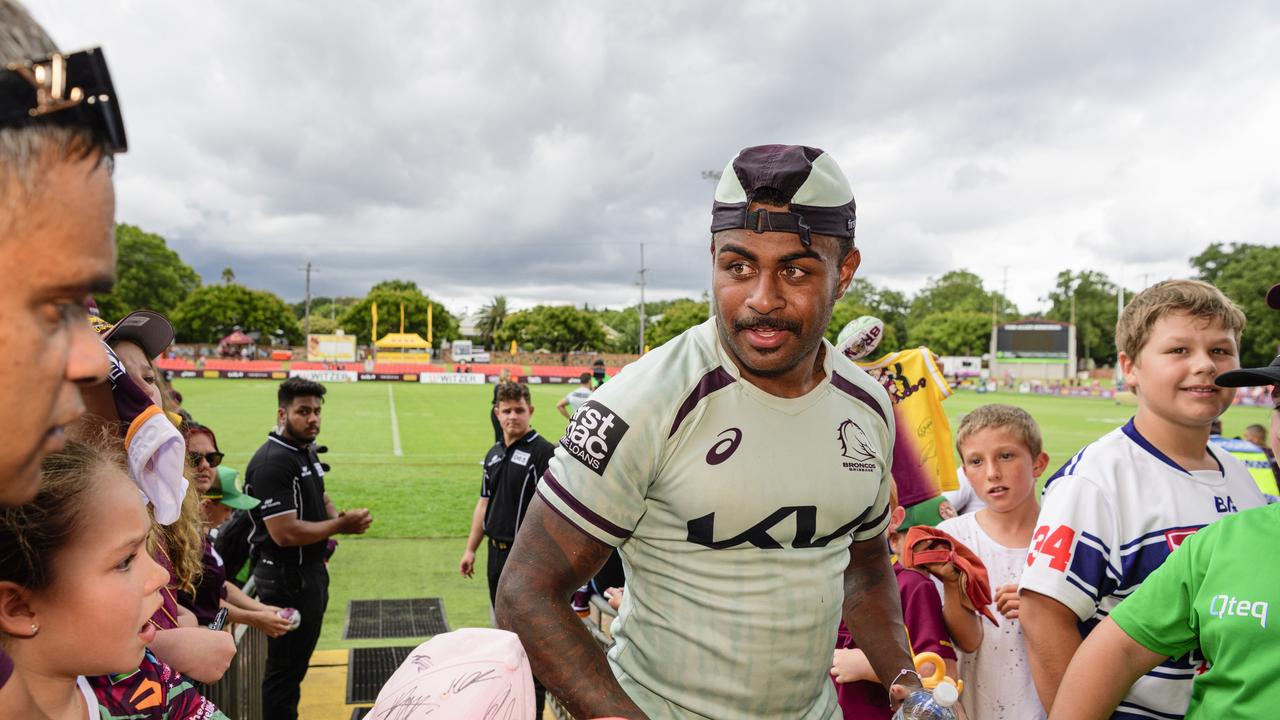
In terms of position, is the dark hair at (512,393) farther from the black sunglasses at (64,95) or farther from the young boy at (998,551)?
the black sunglasses at (64,95)

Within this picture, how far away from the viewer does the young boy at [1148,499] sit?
2.29 metres

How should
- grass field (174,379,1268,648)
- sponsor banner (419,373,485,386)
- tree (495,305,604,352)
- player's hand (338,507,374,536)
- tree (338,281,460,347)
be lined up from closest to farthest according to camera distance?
player's hand (338,507,374,536), grass field (174,379,1268,648), sponsor banner (419,373,485,386), tree (495,305,604,352), tree (338,281,460,347)

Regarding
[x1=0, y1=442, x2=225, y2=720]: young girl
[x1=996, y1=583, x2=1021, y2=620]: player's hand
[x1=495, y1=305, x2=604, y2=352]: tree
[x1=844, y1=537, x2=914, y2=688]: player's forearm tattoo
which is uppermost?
[x1=495, y1=305, x2=604, y2=352]: tree

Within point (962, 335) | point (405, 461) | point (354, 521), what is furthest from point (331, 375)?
point (962, 335)

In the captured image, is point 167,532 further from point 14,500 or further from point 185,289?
point 185,289

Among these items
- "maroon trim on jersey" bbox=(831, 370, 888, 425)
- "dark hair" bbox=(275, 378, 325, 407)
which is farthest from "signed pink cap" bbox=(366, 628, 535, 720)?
"dark hair" bbox=(275, 378, 325, 407)

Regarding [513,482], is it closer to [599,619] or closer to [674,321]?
[599,619]

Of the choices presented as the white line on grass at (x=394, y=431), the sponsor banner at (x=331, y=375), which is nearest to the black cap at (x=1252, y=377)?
the white line on grass at (x=394, y=431)

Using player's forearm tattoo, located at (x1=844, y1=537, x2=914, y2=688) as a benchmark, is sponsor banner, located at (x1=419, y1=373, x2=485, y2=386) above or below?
below

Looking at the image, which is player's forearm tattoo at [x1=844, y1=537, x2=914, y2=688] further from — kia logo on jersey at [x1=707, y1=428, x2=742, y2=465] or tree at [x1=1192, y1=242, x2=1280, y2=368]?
tree at [x1=1192, y1=242, x2=1280, y2=368]

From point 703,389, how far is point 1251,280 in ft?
276

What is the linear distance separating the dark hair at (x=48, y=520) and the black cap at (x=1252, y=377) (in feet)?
8.34

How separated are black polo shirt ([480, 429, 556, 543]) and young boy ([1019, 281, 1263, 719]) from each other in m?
4.15

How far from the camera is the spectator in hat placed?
11.1ft
